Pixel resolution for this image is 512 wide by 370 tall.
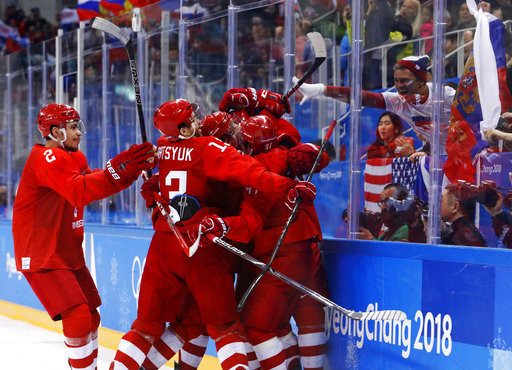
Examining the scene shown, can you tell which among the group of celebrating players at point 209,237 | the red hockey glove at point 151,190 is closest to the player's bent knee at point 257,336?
the group of celebrating players at point 209,237

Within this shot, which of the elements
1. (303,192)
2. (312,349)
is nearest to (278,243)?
(303,192)

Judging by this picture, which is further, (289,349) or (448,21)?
(289,349)

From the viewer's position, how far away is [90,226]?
564 cm

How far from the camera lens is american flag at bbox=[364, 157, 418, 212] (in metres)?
3.23

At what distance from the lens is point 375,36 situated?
342 cm

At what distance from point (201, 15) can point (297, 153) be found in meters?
1.74

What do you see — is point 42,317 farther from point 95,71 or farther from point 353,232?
point 353,232

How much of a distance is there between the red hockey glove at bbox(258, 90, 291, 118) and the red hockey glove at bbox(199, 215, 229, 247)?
0.70m

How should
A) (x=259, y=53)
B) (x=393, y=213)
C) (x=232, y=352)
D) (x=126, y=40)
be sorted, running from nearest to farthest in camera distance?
(x=232, y=352) → (x=393, y=213) → (x=126, y=40) → (x=259, y=53)

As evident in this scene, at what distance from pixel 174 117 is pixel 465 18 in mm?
1221

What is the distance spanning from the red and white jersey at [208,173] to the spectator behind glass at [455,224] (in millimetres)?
615

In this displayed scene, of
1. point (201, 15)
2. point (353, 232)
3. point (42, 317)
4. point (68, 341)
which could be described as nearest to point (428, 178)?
point (353, 232)

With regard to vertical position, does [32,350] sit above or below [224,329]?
below

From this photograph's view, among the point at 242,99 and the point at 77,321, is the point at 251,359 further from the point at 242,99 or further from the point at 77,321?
the point at 242,99
